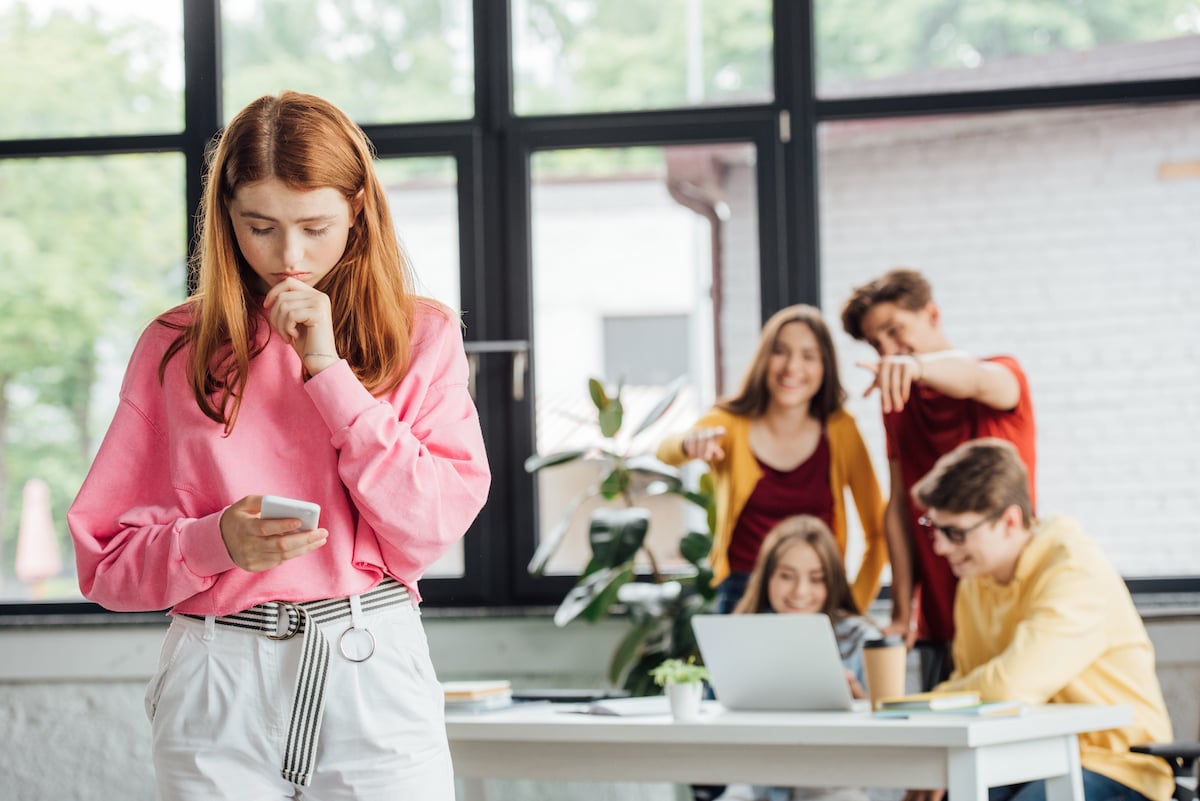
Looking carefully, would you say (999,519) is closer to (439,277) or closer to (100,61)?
(439,277)

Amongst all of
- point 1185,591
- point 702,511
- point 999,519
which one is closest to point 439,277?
point 702,511

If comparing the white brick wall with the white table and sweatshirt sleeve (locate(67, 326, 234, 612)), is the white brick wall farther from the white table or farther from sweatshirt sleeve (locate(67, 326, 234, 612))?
sweatshirt sleeve (locate(67, 326, 234, 612))

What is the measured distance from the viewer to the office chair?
261cm

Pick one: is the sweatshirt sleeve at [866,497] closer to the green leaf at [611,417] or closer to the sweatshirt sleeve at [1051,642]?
the green leaf at [611,417]

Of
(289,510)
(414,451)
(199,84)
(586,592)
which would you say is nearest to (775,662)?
(586,592)

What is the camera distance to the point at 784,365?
11.9 ft

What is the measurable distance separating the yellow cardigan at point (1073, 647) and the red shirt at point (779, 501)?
1.95 feet

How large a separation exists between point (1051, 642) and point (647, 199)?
80.5 inches

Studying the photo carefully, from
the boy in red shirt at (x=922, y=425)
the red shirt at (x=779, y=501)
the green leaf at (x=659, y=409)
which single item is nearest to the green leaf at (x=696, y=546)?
the red shirt at (x=779, y=501)

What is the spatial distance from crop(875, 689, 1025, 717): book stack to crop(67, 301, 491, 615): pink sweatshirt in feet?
4.33

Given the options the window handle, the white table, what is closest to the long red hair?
the white table

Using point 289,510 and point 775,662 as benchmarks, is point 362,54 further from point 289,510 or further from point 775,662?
point 289,510

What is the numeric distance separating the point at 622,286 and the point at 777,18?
3.06 ft

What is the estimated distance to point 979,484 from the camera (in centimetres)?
298
